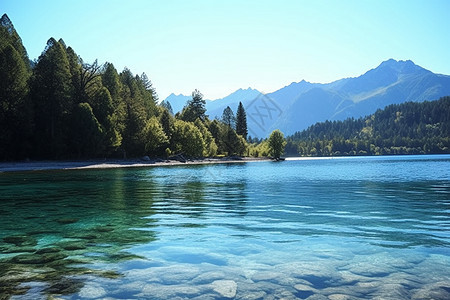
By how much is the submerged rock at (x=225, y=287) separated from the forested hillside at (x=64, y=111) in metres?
79.7

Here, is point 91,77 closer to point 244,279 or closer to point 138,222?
point 138,222

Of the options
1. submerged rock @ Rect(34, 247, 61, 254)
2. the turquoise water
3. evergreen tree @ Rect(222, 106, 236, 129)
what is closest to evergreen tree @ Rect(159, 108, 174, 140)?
evergreen tree @ Rect(222, 106, 236, 129)

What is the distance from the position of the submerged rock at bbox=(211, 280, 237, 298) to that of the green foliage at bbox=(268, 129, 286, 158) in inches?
6012

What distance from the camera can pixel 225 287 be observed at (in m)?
7.85

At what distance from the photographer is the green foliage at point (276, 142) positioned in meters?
159

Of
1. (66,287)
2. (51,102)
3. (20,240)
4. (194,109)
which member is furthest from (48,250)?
(194,109)

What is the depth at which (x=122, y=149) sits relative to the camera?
99.1m

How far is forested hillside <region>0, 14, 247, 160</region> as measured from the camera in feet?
243

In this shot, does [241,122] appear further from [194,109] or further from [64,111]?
[64,111]

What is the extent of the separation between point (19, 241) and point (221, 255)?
8.24m

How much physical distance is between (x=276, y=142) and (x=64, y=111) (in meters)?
102

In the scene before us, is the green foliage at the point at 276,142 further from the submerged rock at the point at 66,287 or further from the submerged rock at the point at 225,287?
the submerged rock at the point at 66,287

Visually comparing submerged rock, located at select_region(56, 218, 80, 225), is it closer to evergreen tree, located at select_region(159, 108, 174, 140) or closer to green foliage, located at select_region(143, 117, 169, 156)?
green foliage, located at select_region(143, 117, 169, 156)

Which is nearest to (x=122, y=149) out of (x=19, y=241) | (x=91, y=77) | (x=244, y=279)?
(x=91, y=77)
